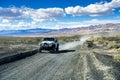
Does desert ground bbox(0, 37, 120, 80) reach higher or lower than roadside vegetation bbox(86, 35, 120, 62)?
higher

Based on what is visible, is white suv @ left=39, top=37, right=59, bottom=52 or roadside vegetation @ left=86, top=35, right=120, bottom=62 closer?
roadside vegetation @ left=86, top=35, right=120, bottom=62

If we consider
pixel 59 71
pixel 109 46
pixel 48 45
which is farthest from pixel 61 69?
pixel 109 46

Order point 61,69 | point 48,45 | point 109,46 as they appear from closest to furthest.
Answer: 1. point 61,69
2. point 48,45
3. point 109,46

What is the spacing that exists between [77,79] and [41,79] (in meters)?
1.84

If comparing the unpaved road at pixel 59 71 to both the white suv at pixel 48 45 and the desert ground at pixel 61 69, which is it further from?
the white suv at pixel 48 45

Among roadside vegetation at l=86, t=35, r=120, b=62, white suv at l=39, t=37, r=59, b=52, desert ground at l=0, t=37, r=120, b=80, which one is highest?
white suv at l=39, t=37, r=59, b=52

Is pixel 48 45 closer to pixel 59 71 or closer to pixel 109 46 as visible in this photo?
pixel 109 46

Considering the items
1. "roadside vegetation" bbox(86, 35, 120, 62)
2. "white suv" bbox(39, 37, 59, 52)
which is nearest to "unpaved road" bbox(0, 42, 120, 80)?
"roadside vegetation" bbox(86, 35, 120, 62)

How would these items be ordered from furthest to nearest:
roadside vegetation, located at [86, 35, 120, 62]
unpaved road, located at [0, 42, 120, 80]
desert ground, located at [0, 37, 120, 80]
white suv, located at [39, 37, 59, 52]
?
white suv, located at [39, 37, 59, 52]
roadside vegetation, located at [86, 35, 120, 62]
desert ground, located at [0, 37, 120, 80]
unpaved road, located at [0, 42, 120, 80]

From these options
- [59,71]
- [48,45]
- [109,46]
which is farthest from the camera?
[109,46]

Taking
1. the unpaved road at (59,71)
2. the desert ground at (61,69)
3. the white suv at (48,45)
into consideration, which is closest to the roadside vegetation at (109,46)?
the desert ground at (61,69)

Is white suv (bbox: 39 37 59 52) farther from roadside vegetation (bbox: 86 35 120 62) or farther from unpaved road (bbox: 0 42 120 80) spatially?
unpaved road (bbox: 0 42 120 80)

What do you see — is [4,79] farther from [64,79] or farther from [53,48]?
[53,48]

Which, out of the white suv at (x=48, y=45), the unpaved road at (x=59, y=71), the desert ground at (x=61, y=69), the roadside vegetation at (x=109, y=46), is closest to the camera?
the unpaved road at (x=59, y=71)
